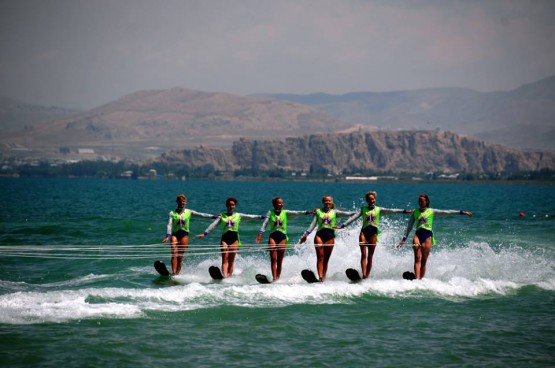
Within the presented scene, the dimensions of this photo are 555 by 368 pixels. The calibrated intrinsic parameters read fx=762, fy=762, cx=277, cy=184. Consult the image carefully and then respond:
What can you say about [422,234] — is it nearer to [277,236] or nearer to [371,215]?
[371,215]

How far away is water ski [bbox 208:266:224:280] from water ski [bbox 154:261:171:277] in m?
1.43

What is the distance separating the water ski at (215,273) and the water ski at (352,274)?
3.23 metres

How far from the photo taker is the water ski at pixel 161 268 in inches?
789

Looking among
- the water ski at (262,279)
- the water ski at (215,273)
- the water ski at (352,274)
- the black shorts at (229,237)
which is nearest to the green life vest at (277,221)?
the black shorts at (229,237)

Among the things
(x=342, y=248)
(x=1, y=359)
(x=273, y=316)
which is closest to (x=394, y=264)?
(x=342, y=248)

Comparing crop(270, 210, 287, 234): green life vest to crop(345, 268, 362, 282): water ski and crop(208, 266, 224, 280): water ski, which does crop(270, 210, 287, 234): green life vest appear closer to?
crop(208, 266, 224, 280): water ski

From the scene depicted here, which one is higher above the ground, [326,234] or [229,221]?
[229,221]

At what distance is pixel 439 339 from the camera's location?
1466 centimetres

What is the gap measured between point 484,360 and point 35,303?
9143 mm

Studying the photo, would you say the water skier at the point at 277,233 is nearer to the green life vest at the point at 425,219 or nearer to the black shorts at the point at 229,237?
the black shorts at the point at 229,237

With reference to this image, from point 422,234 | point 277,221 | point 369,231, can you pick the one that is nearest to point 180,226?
point 277,221

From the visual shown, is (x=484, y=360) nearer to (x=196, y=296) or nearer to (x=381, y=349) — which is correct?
(x=381, y=349)

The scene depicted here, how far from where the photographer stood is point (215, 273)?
765 inches

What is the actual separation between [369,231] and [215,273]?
407cm
